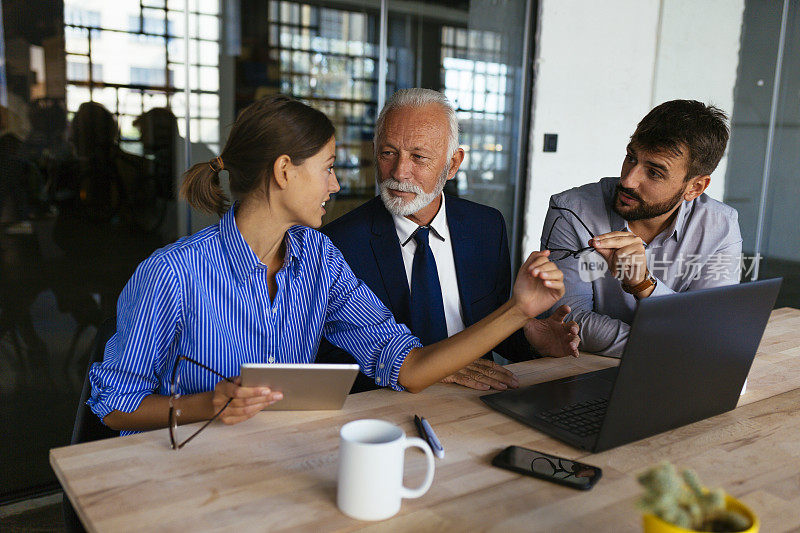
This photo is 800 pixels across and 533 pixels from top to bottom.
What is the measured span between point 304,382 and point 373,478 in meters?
0.34

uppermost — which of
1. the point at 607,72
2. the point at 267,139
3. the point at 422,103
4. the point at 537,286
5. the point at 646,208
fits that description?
the point at 607,72

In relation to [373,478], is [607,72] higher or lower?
higher

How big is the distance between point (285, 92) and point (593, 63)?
2.04 metres

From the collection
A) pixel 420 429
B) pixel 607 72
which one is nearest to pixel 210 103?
pixel 420 429

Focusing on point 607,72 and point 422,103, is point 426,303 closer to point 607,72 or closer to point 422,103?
point 422,103

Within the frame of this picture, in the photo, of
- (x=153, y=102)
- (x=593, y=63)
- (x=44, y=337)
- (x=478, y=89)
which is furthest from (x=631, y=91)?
(x=44, y=337)

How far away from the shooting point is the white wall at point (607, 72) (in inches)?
158

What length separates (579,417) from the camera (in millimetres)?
1307

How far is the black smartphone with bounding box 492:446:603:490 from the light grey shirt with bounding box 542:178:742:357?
2.97ft

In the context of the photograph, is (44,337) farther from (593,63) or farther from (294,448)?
(593,63)

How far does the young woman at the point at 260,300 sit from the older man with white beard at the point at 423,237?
0.92ft

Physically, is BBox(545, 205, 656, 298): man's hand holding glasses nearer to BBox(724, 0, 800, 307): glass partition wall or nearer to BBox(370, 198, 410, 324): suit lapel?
BBox(370, 198, 410, 324): suit lapel

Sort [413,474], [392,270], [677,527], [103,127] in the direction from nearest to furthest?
[677,527], [413,474], [392,270], [103,127]

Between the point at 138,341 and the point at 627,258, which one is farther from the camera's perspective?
the point at 627,258
